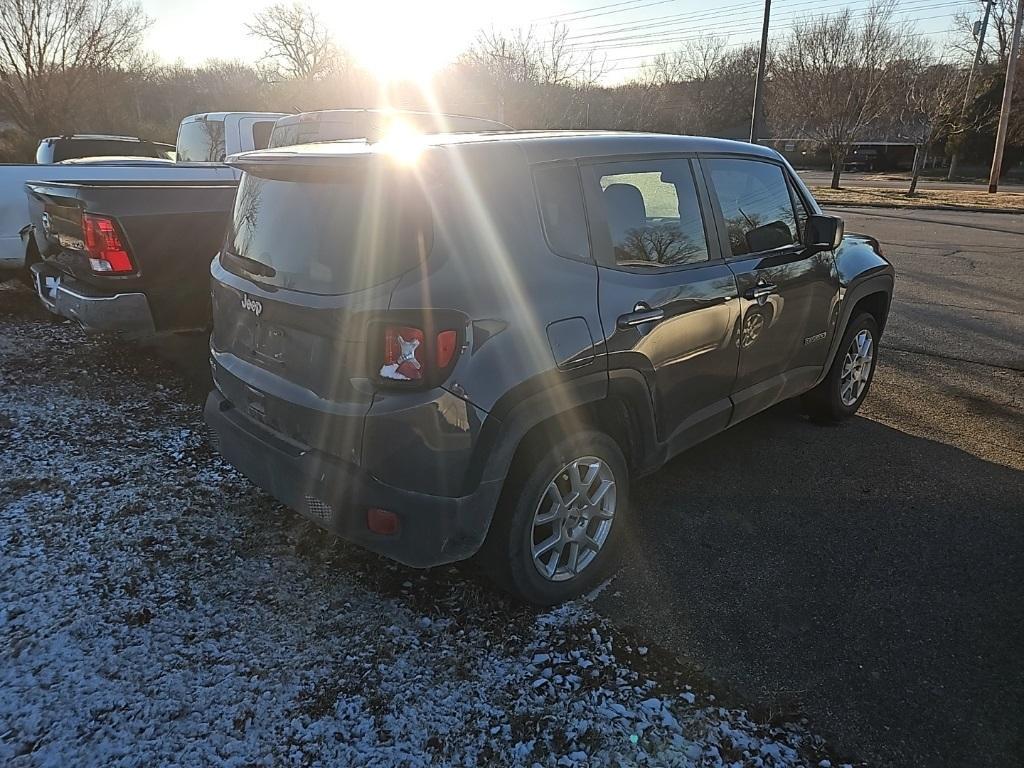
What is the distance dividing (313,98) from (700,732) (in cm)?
4406

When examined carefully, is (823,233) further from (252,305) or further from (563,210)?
(252,305)

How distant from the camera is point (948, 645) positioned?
2.75 meters

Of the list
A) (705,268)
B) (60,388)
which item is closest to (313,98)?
(60,388)

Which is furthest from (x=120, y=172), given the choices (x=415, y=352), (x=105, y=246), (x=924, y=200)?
(x=924, y=200)

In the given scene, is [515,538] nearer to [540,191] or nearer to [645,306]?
[645,306]

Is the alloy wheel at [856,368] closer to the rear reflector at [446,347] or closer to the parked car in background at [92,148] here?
the rear reflector at [446,347]

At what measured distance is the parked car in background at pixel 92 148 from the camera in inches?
438

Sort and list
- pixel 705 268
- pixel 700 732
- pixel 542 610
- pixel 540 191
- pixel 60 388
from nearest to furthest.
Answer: pixel 700 732 < pixel 540 191 < pixel 542 610 < pixel 705 268 < pixel 60 388

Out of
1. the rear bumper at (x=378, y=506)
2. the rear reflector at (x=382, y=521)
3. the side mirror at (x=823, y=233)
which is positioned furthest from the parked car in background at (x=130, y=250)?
the side mirror at (x=823, y=233)

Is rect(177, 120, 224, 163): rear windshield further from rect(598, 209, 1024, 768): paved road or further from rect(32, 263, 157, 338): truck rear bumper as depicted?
rect(598, 209, 1024, 768): paved road

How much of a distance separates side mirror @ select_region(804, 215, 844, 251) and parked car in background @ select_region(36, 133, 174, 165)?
1041cm

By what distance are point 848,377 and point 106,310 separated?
5005mm

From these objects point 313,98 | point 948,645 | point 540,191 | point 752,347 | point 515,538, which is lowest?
A: point 948,645

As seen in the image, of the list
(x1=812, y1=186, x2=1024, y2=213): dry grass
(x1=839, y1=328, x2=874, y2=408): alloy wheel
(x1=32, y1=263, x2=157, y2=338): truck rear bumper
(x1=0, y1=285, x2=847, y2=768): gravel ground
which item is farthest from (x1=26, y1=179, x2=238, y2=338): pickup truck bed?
(x1=812, y1=186, x2=1024, y2=213): dry grass
